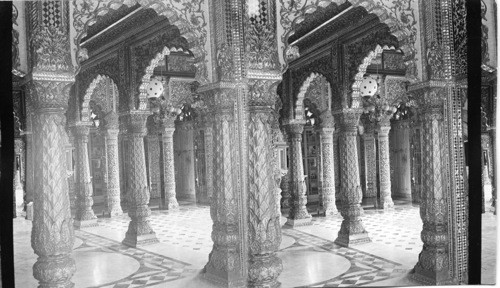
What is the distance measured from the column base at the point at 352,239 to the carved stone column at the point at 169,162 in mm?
5796

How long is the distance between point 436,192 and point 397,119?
9.13 meters

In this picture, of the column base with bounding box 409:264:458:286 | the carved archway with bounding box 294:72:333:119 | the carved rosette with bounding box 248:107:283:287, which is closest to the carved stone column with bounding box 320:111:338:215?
the carved archway with bounding box 294:72:333:119

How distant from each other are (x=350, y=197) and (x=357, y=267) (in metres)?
1.81

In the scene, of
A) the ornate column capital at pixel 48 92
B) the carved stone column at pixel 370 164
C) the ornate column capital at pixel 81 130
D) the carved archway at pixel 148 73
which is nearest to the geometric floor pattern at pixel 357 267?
the carved archway at pixel 148 73

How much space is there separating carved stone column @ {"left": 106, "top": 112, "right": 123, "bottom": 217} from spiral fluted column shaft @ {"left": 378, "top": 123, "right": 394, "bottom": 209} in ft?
19.6

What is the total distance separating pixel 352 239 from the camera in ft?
26.9

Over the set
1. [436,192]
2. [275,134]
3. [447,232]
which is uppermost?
[275,134]

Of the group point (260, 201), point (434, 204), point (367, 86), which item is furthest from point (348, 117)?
point (260, 201)

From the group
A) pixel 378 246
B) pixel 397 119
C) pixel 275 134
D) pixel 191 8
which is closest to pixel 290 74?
pixel 275 134

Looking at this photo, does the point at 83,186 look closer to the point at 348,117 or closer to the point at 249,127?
the point at 348,117

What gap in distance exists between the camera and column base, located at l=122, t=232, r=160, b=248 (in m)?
8.41

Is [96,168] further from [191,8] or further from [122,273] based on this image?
[191,8]

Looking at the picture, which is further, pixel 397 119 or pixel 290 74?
pixel 397 119

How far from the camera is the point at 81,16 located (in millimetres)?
5008
